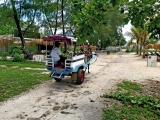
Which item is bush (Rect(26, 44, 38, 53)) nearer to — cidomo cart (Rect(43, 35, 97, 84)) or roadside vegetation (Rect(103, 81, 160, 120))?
cidomo cart (Rect(43, 35, 97, 84))

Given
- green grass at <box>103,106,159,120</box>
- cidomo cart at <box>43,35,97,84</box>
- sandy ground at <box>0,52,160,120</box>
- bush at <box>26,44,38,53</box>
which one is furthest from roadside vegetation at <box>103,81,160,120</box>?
bush at <box>26,44,38,53</box>

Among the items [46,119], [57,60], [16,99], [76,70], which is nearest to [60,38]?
[57,60]

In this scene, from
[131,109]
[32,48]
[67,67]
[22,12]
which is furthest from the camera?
[32,48]

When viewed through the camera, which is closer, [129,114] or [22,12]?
[129,114]

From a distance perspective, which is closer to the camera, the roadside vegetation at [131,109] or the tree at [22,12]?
the roadside vegetation at [131,109]

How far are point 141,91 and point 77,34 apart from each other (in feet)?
11.7

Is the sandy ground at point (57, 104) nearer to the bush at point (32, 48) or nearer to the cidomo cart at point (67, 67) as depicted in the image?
the cidomo cart at point (67, 67)

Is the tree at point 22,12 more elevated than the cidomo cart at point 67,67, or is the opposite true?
the tree at point 22,12

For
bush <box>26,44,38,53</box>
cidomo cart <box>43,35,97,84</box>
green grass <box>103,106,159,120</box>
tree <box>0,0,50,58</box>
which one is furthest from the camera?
bush <box>26,44,38,53</box>

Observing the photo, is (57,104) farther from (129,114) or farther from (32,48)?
(32,48)

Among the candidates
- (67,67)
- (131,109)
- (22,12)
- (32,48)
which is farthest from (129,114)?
(32,48)

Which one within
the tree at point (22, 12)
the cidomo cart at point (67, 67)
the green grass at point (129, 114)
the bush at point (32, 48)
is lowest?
the green grass at point (129, 114)

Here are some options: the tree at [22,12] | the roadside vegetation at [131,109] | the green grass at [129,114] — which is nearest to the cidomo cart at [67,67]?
the roadside vegetation at [131,109]

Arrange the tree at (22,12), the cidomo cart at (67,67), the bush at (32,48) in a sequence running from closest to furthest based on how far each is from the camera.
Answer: the cidomo cart at (67,67), the tree at (22,12), the bush at (32,48)
